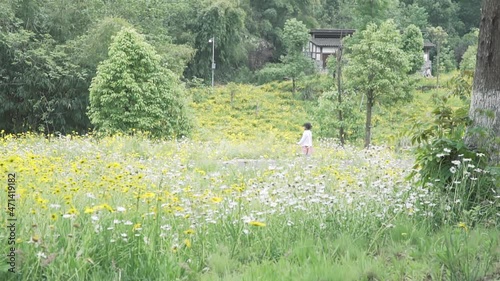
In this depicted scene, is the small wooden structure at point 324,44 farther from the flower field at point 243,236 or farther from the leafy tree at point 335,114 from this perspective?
the flower field at point 243,236

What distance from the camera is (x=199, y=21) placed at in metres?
41.8

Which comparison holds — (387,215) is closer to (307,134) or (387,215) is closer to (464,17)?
(307,134)

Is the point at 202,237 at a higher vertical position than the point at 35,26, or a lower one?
lower

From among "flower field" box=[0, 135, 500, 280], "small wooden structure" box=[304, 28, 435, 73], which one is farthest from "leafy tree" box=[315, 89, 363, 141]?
"small wooden structure" box=[304, 28, 435, 73]

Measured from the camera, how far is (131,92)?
18891 millimetres

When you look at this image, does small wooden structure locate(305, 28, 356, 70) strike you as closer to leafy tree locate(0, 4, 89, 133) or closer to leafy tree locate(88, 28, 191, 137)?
leafy tree locate(0, 4, 89, 133)

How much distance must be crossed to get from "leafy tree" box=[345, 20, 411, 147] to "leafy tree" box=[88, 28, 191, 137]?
696 cm

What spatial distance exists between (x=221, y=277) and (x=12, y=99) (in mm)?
21628

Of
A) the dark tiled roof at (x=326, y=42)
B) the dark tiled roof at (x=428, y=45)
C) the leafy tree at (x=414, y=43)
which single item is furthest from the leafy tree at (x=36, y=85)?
the dark tiled roof at (x=428, y=45)

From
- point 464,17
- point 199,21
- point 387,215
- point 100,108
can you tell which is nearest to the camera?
point 387,215

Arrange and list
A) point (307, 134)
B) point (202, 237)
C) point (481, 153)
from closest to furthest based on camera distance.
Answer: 1. point (202, 237)
2. point (481, 153)
3. point (307, 134)

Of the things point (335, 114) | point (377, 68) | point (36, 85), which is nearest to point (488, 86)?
point (335, 114)

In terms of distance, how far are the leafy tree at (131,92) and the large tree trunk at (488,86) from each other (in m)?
14.6

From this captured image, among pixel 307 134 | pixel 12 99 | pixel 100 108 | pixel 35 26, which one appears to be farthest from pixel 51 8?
pixel 307 134
